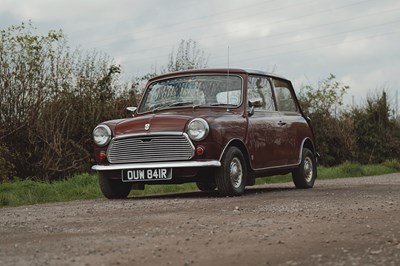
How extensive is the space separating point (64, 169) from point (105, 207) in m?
5.74

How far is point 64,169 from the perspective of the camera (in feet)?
45.0

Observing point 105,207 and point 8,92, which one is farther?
point 8,92

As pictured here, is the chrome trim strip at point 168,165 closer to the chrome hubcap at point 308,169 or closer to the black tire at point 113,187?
the black tire at point 113,187

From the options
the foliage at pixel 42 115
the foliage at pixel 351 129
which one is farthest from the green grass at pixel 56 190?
the foliage at pixel 351 129

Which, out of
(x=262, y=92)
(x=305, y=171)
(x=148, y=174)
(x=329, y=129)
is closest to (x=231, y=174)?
(x=148, y=174)

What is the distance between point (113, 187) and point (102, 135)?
708mm

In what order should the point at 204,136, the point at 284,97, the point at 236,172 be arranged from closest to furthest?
the point at 204,136
the point at 236,172
the point at 284,97

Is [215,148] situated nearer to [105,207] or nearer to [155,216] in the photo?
[105,207]

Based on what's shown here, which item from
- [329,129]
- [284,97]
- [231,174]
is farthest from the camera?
[329,129]

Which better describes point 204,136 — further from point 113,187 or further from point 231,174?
point 113,187

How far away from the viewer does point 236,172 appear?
9.43 metres

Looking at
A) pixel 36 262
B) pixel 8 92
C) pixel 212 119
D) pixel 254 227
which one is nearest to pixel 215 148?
pixel 212 119

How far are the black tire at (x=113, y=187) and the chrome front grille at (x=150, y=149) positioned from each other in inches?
13.0

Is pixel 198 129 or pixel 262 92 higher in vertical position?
pixel 262 92
